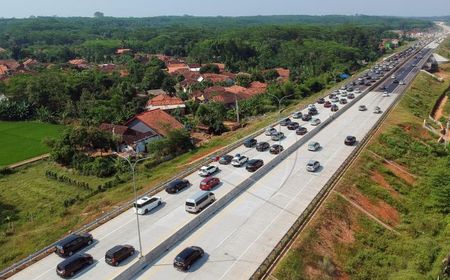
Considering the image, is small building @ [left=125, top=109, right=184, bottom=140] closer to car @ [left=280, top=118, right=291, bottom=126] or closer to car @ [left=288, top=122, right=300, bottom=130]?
car @ [left=280, top=118, right=291, bottom=126]

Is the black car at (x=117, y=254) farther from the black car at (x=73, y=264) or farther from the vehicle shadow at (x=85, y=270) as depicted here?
the black car at (x=73, y=264)

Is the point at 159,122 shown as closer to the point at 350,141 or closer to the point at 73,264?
the point at 350,141

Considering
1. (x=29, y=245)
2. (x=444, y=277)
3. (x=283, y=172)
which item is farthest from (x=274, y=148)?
(x=29, y=245)

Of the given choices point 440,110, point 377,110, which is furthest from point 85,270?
point 440,110

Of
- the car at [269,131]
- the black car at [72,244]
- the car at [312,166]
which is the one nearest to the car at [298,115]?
the car at [269,131]

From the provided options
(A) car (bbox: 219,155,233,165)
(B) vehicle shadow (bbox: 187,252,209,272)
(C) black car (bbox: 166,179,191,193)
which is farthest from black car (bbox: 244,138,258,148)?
(B) vehicle shadow (bbox: 187,252,209,272)

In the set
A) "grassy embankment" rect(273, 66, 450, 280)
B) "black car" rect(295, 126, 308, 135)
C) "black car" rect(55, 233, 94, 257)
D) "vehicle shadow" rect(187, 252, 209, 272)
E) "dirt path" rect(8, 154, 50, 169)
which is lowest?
"dirt path" rect(8, 154, 50, 169)
